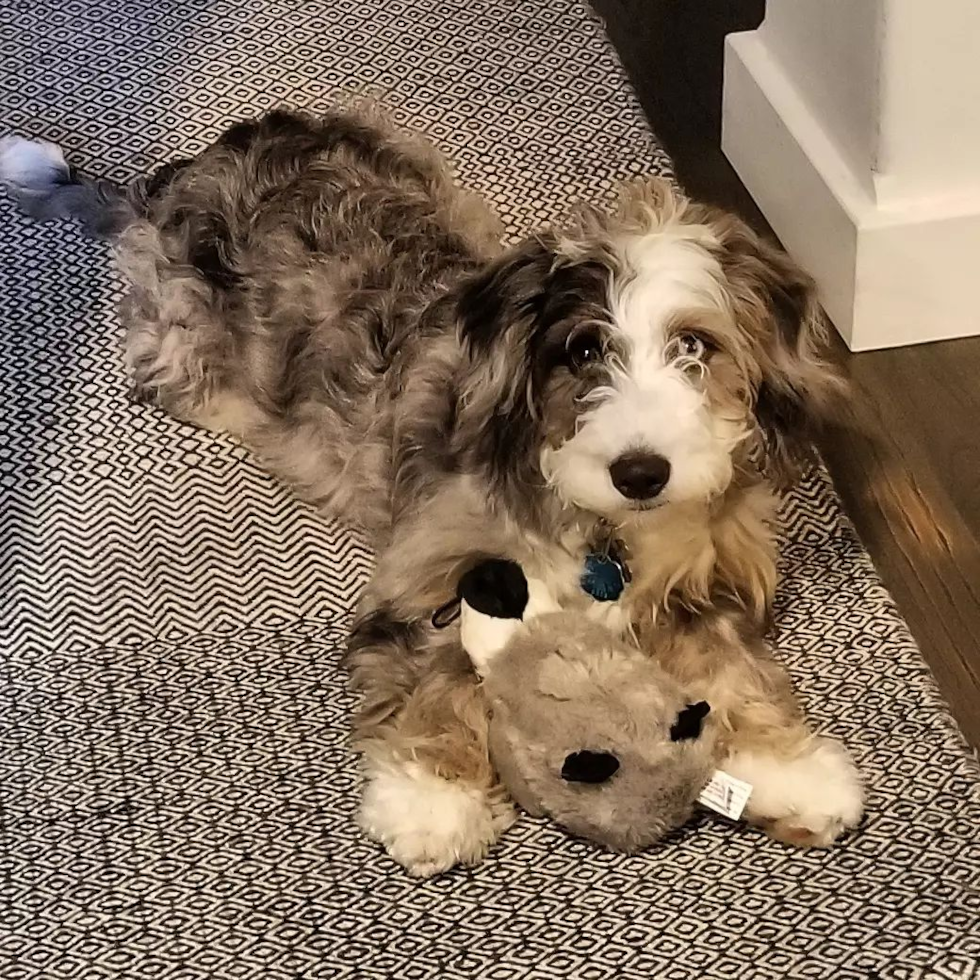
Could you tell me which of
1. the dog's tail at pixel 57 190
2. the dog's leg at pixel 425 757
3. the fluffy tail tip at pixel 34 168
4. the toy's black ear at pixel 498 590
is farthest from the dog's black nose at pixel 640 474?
the fluffy tail tip at pixel 34 168

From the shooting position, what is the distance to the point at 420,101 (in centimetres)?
299

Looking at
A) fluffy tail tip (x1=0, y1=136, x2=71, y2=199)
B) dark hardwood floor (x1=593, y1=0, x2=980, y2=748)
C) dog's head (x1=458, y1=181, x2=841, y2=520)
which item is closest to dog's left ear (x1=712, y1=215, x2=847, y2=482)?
dog's head (x1=458, y1=181, x2=841, y2=520)

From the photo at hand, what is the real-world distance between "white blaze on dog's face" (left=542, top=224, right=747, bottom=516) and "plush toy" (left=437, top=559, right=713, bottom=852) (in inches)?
6.7

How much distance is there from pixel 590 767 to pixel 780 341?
0.51m

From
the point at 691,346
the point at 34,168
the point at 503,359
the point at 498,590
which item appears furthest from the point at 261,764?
the point at 34,168

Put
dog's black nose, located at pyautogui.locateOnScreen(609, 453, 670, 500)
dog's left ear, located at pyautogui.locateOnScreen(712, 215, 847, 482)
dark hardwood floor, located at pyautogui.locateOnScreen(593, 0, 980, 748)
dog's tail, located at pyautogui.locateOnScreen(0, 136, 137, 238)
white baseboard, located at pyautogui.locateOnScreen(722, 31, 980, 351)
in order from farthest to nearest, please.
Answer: dog's tail, located at pyautogui.locateOnScreen(0, 136, 137, 238) → white baseboard, located at pyautogui.locateOnScreen(722, 31, 980, 351) → dark hardwood floor, located at pyautogui.locateOnScreen(593, 0, 980, 748) → dog's left ear, located at pyautogui.locateOnScreen(712, 215, 847, 482) → dog's black nose, located at pyautogui.locateOnScreen(609, 453, 670, 500)

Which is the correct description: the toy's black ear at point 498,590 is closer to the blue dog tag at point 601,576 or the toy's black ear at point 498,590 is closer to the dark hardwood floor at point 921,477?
the blue dog tag at point 601,576

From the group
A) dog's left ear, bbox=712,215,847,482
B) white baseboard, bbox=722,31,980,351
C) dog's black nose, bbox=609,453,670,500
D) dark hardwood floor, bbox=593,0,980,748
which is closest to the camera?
dog's black nose, bbox=609,453,670,500

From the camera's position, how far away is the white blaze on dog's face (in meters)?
1.52

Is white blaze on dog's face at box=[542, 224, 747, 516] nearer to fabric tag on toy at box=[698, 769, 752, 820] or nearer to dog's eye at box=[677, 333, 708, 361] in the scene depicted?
dog's eye at box=[677, 333, 708, 361]

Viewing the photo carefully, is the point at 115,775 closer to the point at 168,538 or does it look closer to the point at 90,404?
the point at 168,538

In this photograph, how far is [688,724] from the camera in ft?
5.23

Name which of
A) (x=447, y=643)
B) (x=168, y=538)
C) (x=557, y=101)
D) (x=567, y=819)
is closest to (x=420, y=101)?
(x=557, y=101)

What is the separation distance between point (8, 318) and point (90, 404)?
0.30m
